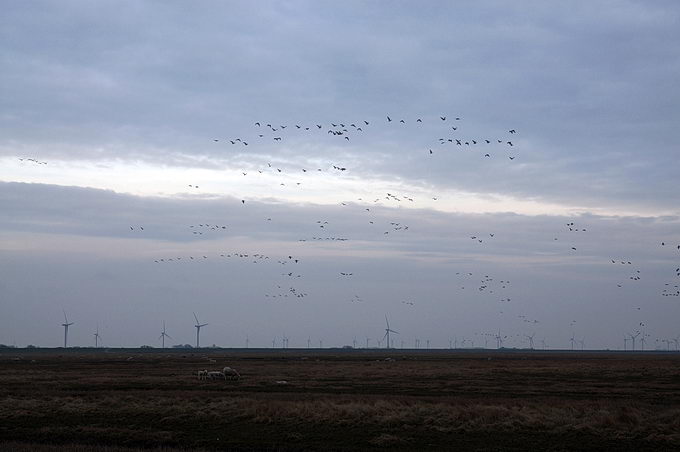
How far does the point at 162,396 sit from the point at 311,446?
16639mm

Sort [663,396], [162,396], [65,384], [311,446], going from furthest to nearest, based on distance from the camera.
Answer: [65,384] → [663,396] → [162,396] → [311,446]

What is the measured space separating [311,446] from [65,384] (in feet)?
122

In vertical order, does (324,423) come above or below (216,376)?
above

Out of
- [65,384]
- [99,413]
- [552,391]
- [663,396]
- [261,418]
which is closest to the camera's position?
[261,418]

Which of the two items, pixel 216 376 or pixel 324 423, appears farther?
Result: pixel 216 376

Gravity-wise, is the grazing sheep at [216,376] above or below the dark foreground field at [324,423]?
below

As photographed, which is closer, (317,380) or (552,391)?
(552,391)

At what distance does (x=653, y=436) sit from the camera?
31.3 metres

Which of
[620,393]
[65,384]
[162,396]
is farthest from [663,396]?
[65,384]

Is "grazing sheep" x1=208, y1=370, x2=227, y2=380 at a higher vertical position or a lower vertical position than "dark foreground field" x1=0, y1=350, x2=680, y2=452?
lower

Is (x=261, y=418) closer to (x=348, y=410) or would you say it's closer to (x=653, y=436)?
(x=348, y=410)

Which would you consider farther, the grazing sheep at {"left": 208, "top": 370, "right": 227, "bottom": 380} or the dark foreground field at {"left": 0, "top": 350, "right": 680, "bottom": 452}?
the grazing sheep at {"left": 208, "top": 370, "right": 227, "bottom": 380}

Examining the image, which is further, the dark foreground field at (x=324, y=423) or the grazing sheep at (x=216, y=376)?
the grazing sheep at (x=216, y=376)

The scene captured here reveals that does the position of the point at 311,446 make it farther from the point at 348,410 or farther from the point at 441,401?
the point at 441,401
